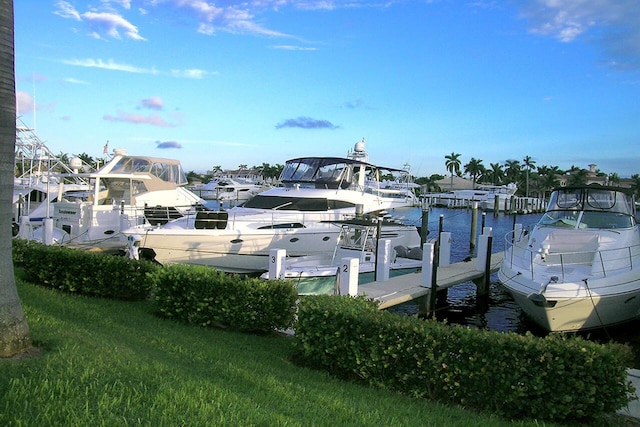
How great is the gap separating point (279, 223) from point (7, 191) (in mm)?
13748

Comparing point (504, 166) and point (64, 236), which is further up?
point (504, 166)

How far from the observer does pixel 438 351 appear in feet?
19.5

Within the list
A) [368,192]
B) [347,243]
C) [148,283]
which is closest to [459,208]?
[368,192]

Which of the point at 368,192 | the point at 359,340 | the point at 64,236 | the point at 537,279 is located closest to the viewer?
the point at 359,340

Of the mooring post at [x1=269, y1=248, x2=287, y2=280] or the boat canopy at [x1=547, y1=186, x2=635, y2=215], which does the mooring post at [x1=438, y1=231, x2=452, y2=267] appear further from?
the mooring post at [x1=269, y1=248, x2=287, y2=280]

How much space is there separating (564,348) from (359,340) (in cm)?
238

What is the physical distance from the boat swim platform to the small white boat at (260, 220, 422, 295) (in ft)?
3.24

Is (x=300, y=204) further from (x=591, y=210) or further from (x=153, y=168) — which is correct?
(x=591, y=210)

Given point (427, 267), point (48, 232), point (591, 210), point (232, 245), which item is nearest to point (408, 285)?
point (427, 267)

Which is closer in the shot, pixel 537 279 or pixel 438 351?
pixel 438 351

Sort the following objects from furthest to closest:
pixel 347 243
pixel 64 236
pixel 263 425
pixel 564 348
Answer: pixel 64 236
pixel 347 243
pixel 564 348
pixel 263 425

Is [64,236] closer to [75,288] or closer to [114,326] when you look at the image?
[75,288]

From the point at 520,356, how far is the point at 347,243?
450 inches

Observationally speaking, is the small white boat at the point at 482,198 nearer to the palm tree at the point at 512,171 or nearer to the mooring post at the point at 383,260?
the palm tree at the point at 512,171
